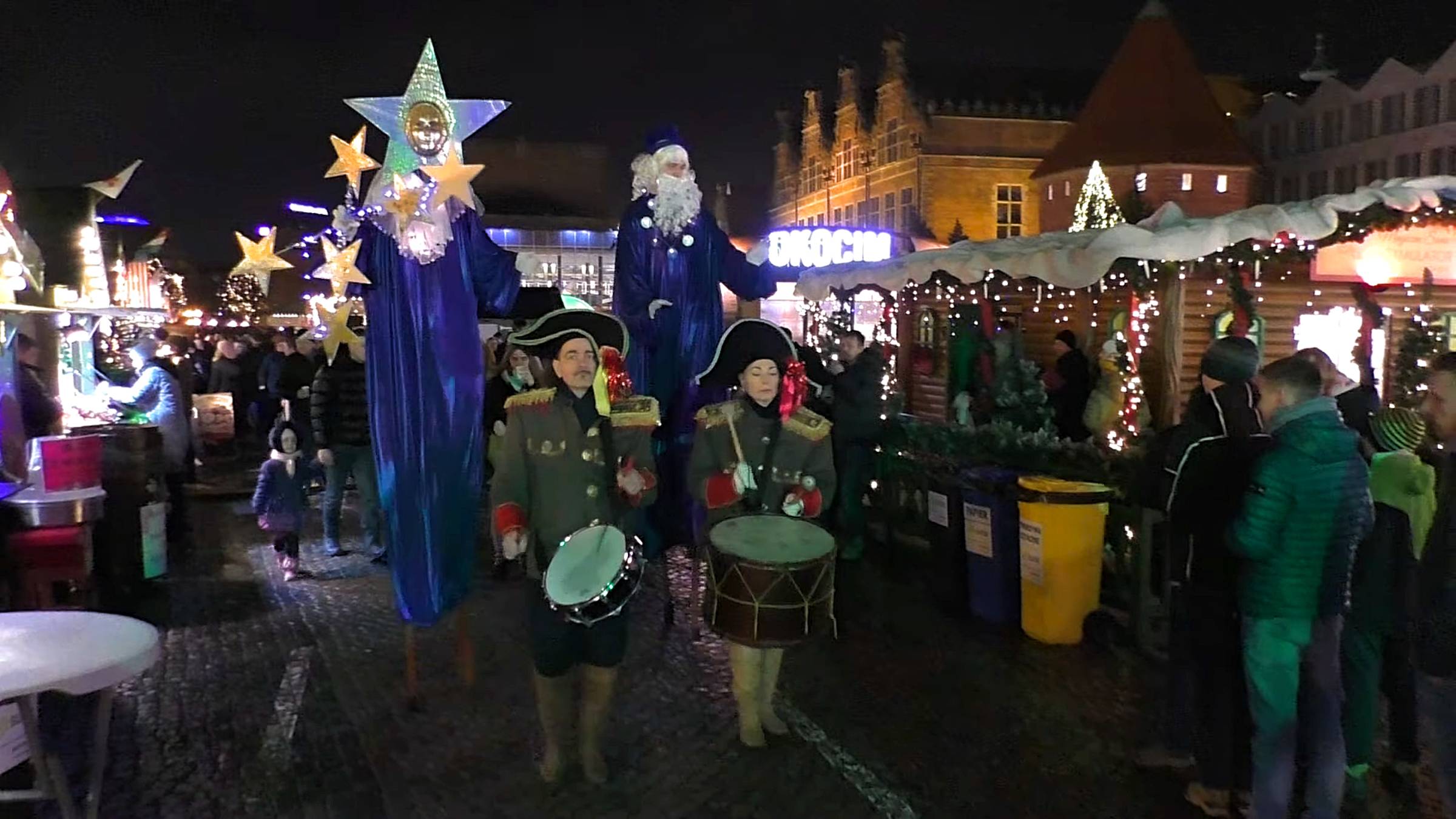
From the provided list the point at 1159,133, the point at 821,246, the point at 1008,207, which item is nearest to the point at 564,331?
the point at 821,246

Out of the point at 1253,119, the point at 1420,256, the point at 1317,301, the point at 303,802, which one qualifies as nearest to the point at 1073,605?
the point at 303,802

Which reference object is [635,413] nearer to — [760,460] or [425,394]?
[760,460]

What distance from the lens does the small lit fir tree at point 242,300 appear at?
37.6m

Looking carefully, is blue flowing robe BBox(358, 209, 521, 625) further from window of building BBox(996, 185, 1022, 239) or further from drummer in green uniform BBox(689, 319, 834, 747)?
window of building BBox(996, 185, 1022, 239)

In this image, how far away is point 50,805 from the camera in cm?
456

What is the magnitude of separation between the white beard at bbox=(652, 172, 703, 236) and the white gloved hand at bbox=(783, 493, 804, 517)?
2.44 metres

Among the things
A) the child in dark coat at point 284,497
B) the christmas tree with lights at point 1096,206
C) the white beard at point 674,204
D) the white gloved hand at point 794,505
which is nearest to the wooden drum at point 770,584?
the white gloved hand at point 794,505

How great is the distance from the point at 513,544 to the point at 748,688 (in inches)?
55.9

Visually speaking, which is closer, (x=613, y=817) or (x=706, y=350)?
(x=613, y=817)

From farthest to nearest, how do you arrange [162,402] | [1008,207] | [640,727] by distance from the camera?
[1008,207] < [162,402] < [640,727]

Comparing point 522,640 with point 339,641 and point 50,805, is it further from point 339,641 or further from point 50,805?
point 50,805

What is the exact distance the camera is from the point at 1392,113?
33.7 m

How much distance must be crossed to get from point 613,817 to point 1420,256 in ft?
28.5

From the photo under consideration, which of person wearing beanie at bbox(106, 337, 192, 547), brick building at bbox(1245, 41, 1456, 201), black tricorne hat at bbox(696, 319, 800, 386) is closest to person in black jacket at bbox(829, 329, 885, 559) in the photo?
black tricorne hat at bbox(696, 319, 800, 386)
